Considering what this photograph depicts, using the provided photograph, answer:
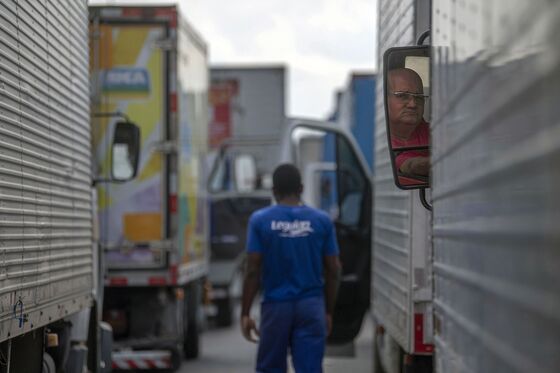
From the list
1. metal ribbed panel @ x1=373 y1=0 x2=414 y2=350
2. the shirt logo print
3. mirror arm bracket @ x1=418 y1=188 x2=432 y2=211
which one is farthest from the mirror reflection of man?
the shirt logo print

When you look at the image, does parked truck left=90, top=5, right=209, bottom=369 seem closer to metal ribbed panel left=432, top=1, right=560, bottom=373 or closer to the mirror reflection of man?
the mirror reflection of man

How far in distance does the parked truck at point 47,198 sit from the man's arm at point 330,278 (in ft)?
5.80

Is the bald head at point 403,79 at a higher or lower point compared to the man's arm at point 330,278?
higher

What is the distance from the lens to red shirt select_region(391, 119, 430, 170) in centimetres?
524

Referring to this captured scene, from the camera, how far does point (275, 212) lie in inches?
292

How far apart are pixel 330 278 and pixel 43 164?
7.32 feet

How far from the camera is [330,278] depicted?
25.5 ft

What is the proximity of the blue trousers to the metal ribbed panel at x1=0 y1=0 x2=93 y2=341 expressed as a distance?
1355 millimetres

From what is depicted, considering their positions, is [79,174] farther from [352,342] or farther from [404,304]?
[352,342]

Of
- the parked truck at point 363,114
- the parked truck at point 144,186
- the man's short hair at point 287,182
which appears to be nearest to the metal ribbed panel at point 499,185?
the man's short hair at point 287,182

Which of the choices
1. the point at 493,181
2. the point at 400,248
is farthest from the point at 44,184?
Result: the point at 493,181

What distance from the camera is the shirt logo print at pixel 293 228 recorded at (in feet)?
24.2

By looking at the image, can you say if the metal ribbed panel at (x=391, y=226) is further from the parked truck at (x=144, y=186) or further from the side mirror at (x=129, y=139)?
the parked truck at (x=144, y=186)

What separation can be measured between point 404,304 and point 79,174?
2.59 m
